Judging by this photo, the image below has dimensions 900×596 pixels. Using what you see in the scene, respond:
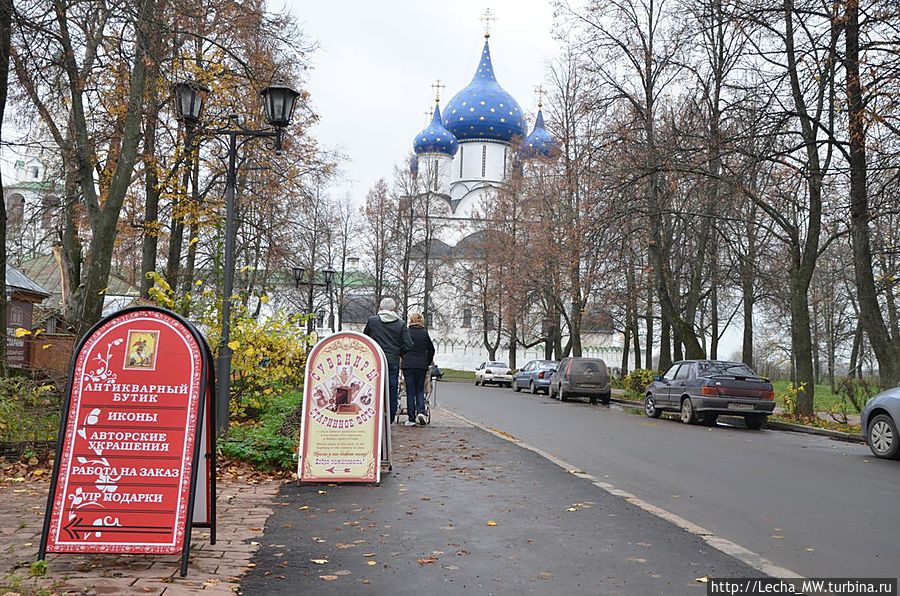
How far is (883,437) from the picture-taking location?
13352 millimetres

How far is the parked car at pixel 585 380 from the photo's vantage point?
30578 millimetres

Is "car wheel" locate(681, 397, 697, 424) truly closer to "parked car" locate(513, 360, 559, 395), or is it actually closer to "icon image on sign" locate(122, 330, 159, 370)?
"icon image on sign" locate(122, 330, 159, 370)

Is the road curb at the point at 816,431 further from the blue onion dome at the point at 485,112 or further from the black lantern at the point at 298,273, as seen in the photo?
the blue onion dome at the point at 485,112

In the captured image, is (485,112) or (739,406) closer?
(739,406)

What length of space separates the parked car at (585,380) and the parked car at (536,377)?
6.72 m

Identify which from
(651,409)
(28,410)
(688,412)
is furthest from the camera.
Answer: (651,409)

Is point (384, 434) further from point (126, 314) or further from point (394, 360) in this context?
point (126, 314)

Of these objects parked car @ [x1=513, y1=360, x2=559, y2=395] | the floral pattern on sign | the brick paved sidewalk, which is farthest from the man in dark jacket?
parked car @ [x1=513, y1=360, x2=559, y2=395]

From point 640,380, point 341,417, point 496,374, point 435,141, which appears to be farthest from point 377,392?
point 435,141

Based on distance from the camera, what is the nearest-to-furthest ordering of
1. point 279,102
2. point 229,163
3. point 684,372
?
point 279,102, point 229,163, point 684,372

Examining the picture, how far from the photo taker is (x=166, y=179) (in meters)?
23.6

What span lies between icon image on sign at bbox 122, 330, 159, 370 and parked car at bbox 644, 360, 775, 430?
16158mm

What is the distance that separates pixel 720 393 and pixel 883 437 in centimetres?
637

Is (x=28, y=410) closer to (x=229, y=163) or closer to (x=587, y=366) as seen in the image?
(x=229, y=163)
